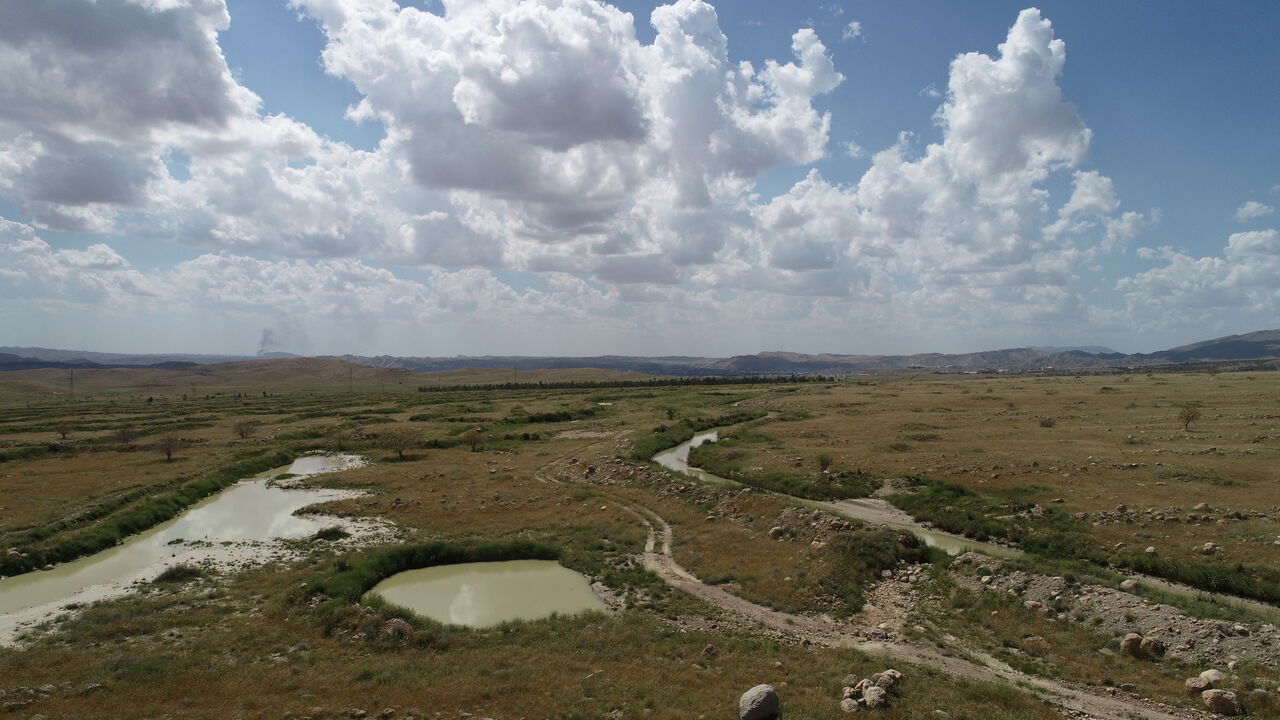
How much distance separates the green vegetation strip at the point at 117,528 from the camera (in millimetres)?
26766

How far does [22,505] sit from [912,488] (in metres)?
53.4

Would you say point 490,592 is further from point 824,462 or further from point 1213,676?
point 824,462

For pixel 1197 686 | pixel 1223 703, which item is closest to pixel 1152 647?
pixel 1197 686

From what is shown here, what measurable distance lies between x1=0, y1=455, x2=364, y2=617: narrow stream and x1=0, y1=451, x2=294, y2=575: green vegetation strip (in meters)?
0.47

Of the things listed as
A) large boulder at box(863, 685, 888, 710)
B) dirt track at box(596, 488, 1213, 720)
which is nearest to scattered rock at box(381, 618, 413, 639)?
dirt track at box(596, 488, 1213, 720)

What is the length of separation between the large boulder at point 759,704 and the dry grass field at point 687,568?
50cm

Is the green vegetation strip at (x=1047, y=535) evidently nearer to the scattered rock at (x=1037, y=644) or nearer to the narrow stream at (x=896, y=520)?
the narrow stream at (x=896, y=520)

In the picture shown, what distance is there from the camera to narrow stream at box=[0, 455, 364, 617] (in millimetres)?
23984

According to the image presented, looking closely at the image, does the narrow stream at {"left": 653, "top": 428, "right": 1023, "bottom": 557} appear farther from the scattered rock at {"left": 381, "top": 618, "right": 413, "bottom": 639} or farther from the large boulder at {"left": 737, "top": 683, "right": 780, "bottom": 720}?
the scattered rock at {"left": 381, "top": 618, "right": 413, "bottom": 639}

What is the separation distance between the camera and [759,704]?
45.5 ft

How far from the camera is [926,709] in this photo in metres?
14.2

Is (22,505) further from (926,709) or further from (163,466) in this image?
(926,709)

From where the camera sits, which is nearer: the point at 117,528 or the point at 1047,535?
the point at 1047,535

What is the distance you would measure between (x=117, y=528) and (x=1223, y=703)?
45387 millimetres
